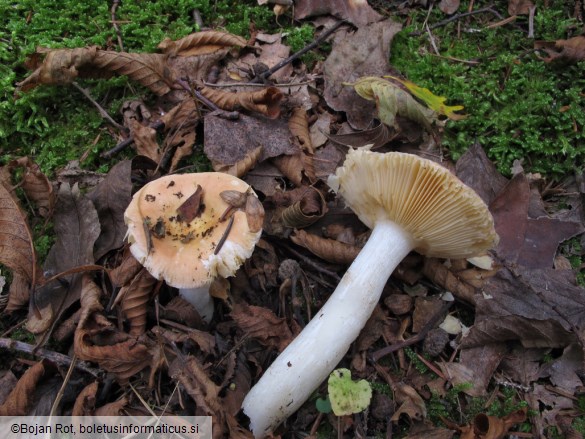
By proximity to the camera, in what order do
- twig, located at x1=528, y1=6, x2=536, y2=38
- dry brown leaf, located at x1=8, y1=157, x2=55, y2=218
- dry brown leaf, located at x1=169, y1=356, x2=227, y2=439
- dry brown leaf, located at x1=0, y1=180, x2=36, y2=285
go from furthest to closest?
twig, located at x1=528, y1=6, x2=536, y2=38, dry brown leaf, located at x1=8, y1=157, x2=55, y2=218, dry brown leaf, located at x1=0, y1=180, x2=36, y2=285, dry brown leaf, located at x1=169, y1=356, x2=227, y2=439

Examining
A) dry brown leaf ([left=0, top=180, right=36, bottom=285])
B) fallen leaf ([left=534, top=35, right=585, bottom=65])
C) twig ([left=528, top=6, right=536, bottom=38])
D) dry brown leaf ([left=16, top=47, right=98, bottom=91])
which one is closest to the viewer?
dry brown leaf ([left=0, top=180, right=36, bottom=285])

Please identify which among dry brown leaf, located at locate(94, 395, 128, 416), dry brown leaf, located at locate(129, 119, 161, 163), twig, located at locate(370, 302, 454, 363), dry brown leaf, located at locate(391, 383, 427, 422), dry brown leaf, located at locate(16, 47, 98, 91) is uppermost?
dry brown leaf, located at locate(16, 47, 98, 91)

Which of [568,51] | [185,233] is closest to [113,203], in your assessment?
[185,233]

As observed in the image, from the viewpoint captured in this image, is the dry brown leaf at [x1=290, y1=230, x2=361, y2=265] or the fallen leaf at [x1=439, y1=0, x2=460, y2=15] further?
the fallen leaf at [x1=439, y1=0, x2=460, y2=15]

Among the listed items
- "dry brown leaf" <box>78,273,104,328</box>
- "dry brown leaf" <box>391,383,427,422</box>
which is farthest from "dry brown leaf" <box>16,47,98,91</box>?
"dry brown leaf" <box>391,383,427,422</box>

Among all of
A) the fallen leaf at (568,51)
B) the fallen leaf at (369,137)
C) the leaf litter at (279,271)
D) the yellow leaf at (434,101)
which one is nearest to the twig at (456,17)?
the leaf litter at (279,271)

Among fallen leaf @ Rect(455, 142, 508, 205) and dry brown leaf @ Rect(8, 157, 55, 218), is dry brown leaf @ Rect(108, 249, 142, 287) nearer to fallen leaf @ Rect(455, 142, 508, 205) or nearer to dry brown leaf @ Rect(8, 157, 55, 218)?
dry brown leaf @ Rect(8, 157, 55, 218)

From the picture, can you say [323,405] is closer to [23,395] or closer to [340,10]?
[23,395]
